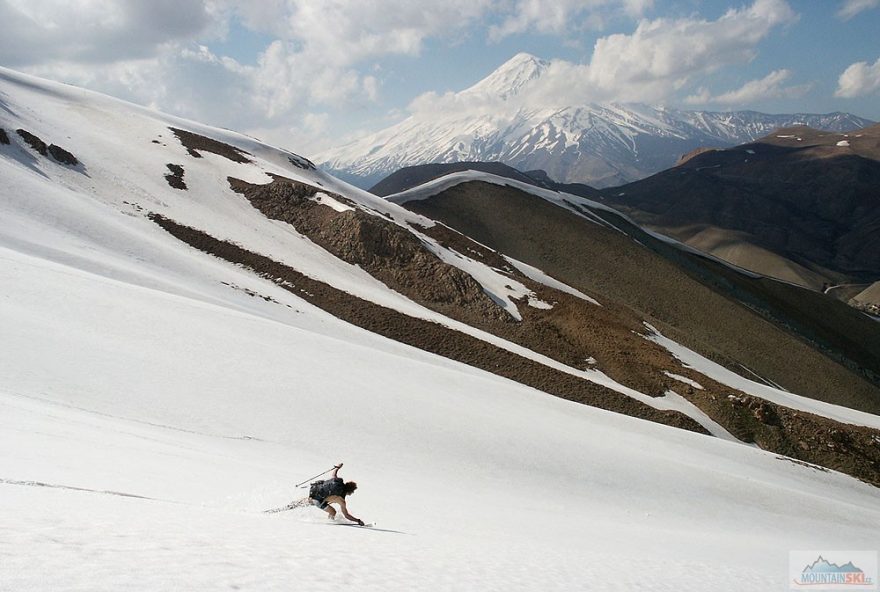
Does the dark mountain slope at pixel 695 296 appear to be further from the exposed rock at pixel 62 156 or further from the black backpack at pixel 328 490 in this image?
the black backpack at pixel 328 490

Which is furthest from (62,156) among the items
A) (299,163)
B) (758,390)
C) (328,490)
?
(758,390)

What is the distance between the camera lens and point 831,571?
43.8ft

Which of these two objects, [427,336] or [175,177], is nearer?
[427,336]

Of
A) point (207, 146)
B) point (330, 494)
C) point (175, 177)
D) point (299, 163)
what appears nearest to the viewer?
point (330, 494)

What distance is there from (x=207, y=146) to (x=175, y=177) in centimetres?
1338

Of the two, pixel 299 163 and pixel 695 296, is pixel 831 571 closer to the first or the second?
pixel 695 296

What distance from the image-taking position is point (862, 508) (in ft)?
80.0

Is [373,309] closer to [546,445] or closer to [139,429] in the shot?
[546,445]

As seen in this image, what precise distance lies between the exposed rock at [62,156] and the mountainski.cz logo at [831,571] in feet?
176

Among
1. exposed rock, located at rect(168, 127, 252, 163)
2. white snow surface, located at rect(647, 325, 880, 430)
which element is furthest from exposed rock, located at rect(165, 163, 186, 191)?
white snow surface, located at rect(647, 325, 880, 430)

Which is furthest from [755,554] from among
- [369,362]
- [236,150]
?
[236,150]

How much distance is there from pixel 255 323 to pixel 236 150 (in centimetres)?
4647

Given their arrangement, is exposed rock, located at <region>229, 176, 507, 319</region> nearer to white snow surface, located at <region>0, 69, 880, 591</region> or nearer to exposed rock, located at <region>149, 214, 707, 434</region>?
exposed rock, located at <region>149, 214, 707, 434</region>

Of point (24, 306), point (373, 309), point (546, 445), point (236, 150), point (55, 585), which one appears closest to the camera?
point (55, 585)
